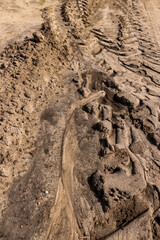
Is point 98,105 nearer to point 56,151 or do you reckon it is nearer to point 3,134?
point 56,151

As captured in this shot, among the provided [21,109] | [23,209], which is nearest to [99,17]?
[21,109]

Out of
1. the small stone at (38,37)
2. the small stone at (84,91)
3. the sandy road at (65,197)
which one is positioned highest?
the small stone at (38,37)

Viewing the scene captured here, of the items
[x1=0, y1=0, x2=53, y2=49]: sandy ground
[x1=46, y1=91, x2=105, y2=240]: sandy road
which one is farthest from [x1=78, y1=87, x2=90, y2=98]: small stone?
[x1=0, y1=0, x2=53, y2=49]: sandy ground

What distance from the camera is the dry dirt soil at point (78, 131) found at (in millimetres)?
2719

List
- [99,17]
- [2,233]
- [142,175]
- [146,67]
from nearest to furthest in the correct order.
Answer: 1. [2,233]
2. [142,175]
3. [146,67]
4. [99,17]

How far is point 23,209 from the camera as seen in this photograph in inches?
108

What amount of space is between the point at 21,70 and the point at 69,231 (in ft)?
12.6

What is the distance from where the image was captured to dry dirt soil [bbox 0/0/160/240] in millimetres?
2719

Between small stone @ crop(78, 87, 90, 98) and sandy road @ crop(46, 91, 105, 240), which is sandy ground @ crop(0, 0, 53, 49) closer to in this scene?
small stone @ crop(78, 87, 90, 98)

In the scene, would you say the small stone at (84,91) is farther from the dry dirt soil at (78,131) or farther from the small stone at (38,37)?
the small stone at (38,37)

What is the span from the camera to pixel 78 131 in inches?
149

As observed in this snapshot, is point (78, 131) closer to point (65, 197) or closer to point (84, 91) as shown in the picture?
point (84, 91)

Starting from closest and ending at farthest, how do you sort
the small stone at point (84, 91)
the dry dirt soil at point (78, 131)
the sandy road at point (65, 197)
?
the sandy road at point (65, 197) → the dry dirt soil at point (78, 131) → the small stone at point (84, 91)

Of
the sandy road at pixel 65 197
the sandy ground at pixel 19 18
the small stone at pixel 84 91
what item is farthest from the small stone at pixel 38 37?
the sandy road at pixel 65 197
